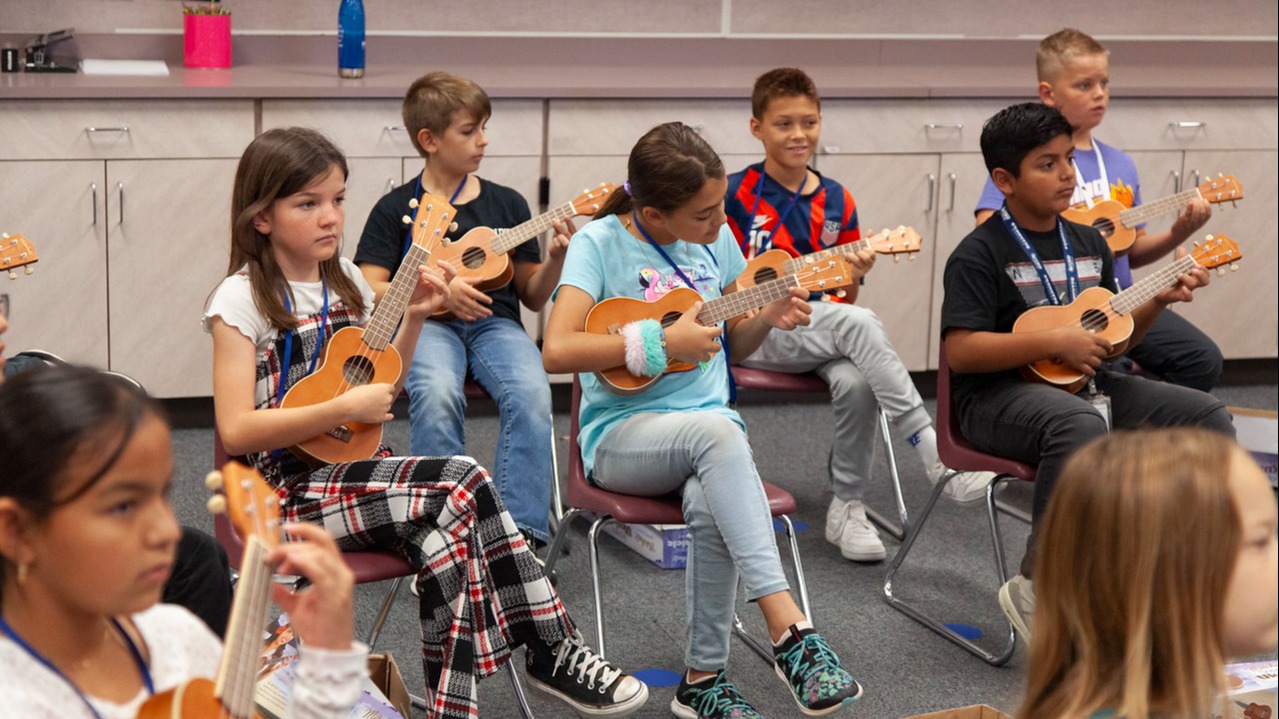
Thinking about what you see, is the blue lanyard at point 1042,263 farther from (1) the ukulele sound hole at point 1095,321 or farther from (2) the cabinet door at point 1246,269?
(2) the cabinet door at point 1246,269

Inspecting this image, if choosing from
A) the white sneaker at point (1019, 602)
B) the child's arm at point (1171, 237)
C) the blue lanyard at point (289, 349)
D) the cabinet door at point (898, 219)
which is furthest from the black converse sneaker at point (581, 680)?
the cabinet door at point (898, 219)

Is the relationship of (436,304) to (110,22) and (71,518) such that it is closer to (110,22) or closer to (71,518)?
(71,518)

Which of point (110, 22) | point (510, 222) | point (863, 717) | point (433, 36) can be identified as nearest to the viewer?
point (863, 717)

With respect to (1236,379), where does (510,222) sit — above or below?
above

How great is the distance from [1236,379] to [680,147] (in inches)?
122

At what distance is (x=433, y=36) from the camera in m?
4.59

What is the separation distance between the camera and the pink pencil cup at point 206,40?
167 inches

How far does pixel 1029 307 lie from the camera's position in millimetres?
2850

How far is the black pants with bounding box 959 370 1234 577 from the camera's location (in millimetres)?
2662

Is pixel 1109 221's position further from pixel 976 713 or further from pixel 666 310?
pixel 976 713

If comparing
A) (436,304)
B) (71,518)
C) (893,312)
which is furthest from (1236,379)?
(71,518)

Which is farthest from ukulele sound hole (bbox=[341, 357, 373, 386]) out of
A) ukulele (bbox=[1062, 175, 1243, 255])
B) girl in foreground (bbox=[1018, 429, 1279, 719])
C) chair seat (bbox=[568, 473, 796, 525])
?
ukulele (bbox=[1062, 175, 1243, 255])

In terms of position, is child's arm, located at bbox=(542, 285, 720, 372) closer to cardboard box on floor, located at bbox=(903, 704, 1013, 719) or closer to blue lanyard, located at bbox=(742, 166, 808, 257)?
cardboard box on floor, located at bbox=(903, 704, 1013, 719)

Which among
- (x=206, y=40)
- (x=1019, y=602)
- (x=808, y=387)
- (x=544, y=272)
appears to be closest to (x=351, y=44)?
(x=206, y=40)
